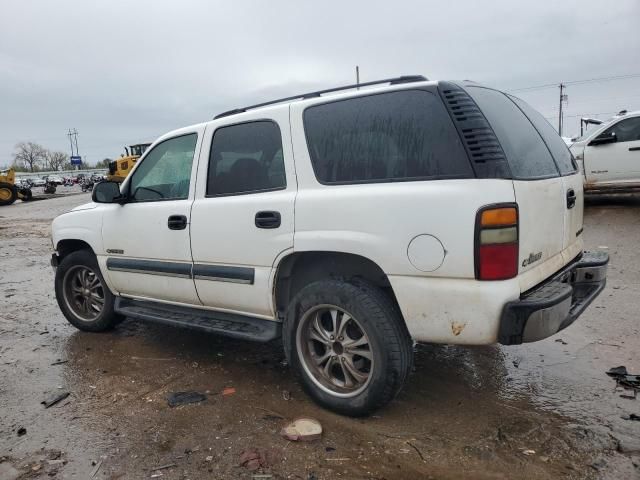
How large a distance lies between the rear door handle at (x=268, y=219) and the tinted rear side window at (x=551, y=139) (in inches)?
69.9

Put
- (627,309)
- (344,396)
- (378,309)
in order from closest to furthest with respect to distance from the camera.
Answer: (378,309) → (344,396) → (627,309)

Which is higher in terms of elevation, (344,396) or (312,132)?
(312,132)

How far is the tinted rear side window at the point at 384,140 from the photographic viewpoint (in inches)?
105

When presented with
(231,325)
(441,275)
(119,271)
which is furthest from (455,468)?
(119,271)

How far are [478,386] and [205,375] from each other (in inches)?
79.0

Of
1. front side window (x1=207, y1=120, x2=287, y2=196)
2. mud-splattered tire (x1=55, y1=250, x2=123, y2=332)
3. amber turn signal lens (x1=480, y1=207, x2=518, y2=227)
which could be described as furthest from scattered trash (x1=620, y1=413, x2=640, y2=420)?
mud-splattered tire (x1=55, y1=250, x2=123, y2=332)

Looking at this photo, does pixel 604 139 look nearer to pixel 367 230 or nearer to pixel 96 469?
pixel 367 230

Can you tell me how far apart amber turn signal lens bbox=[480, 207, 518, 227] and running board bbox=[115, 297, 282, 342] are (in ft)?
5.21

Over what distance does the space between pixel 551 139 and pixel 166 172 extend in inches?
116

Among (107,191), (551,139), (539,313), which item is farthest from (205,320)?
(551,139)

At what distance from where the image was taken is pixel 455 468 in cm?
250

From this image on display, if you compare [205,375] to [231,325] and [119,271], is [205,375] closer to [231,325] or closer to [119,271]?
[231,325]

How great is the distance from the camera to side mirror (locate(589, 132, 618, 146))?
9.47 metres

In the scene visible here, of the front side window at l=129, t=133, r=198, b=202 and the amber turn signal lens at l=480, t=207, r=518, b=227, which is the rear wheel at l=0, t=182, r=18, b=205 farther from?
the amber turn signal lens at l=480, t=207, r=518, b=227
